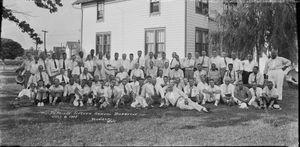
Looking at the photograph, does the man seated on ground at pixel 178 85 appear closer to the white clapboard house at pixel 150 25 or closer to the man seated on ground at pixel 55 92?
the man seated on ground at pixel 55 92

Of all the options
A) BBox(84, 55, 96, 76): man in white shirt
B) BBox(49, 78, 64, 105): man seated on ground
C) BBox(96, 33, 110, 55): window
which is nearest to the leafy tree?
BBox(49, 78, 64, 105): man seated on ground

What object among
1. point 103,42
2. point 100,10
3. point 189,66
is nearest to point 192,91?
point 189,66

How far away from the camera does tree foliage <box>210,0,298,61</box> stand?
1149 cm

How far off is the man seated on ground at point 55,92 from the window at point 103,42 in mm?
8600

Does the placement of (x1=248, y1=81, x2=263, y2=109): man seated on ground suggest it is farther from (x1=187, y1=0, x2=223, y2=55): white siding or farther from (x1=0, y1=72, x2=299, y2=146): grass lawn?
(x1=187, y1=0, x2=223, y2=55): white siding

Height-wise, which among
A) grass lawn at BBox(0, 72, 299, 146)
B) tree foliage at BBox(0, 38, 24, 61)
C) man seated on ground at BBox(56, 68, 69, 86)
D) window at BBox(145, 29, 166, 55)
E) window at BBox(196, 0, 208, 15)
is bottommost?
grass lawn at BBox(0, 72, 299, 146)

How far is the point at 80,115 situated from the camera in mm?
7918

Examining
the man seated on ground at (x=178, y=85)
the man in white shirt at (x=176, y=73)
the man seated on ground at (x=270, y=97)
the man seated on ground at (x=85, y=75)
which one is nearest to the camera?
the man seated on ground at (x=270, y=97)

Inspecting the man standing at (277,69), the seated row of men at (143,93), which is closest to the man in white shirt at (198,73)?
the seated row of men at (143,93)

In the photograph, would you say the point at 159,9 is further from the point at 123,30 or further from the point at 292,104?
the point at 292,104

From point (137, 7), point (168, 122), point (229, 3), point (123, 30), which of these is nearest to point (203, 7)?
point (229, 3)

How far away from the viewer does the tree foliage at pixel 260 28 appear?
37.7ft

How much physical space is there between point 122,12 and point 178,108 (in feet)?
32.5

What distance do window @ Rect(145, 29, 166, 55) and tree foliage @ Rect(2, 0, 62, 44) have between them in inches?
344
